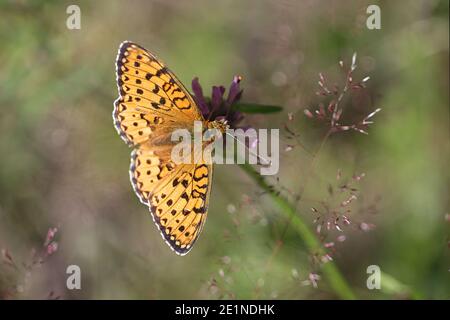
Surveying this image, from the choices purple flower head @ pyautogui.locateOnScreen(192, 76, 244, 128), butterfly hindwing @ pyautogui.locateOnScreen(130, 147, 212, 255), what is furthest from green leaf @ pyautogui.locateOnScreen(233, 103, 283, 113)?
butterfly hindwing @ pyautogui.locateOnScreen(130, 147, 212, 255)

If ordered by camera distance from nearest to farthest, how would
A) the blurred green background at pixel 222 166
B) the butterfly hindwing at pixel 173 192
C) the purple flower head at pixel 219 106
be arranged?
the butterfly hindwing at pixel 173 192, the purple flower head at pixel 219 106, the blurred green background at pixel 222 166

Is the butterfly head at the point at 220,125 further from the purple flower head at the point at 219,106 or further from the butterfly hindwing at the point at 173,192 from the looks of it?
the butterfly hindwing at the point at 173,192

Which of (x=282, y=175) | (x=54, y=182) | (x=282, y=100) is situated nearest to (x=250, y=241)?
(x=282, y=175)

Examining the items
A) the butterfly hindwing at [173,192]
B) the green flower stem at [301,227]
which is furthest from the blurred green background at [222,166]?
the butterfly hindwing at [173,192]

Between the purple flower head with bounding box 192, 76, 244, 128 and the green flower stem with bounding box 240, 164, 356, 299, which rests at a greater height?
the purple flower head with bounding box 192, 76, 244, 128

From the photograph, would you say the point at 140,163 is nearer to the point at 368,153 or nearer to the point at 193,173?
the point at 193,173

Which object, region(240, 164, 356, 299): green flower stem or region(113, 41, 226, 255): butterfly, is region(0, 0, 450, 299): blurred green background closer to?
region(240, 164, 356, 299): green flower stem

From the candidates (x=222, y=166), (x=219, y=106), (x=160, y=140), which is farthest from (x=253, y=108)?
(x=222, y=166)

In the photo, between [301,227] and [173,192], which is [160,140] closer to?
[173,192]
